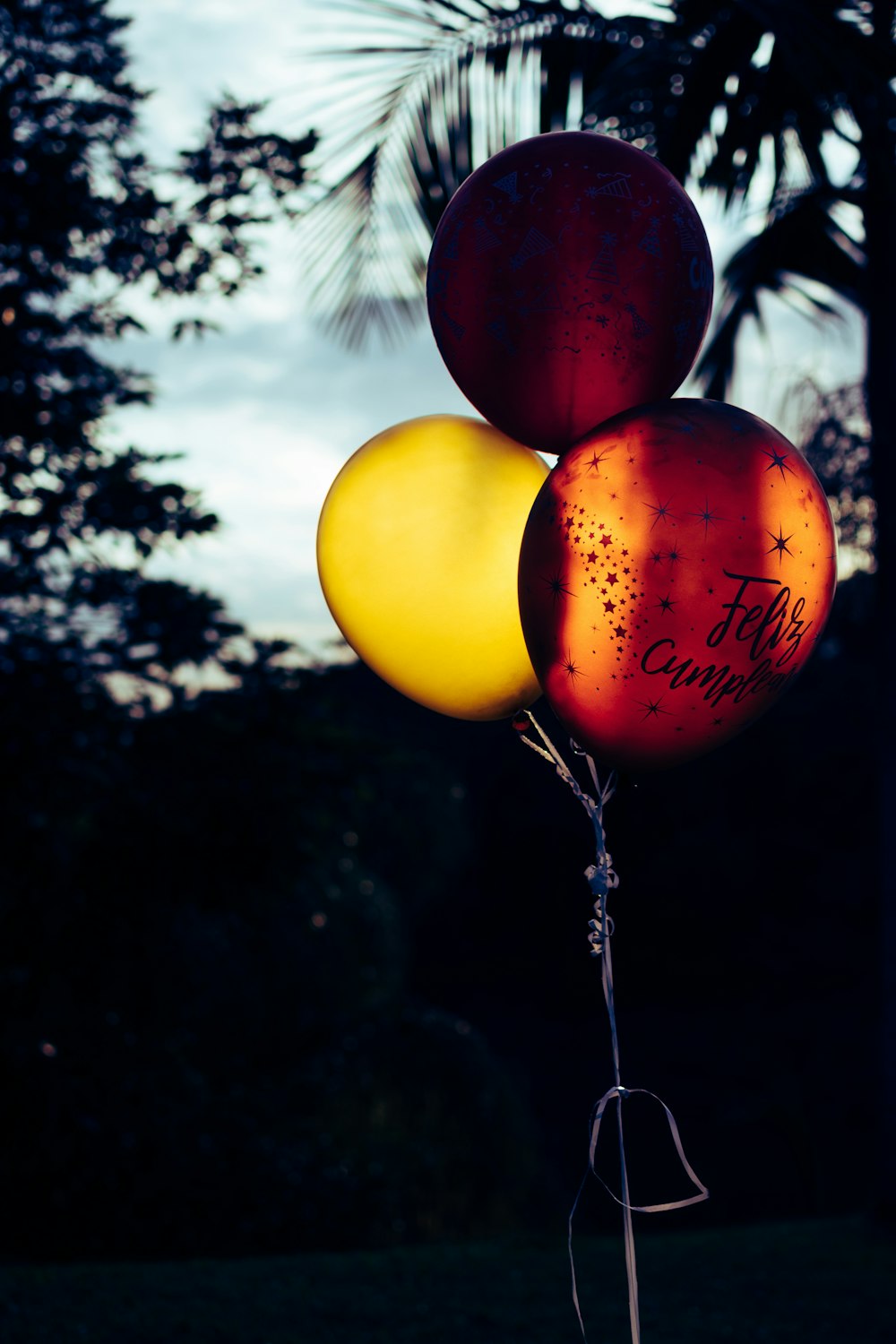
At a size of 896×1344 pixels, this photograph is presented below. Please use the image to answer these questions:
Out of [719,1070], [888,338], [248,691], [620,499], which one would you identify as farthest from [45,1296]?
[719,1070]

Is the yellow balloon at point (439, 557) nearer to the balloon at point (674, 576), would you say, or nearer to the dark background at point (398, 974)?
the balloon at point (674, 576)

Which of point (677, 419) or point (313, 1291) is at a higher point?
point (677, 419)

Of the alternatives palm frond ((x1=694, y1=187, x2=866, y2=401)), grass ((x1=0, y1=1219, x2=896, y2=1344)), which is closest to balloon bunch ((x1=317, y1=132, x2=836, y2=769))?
grass ((x1=0, y1=1219, x2=896, y2=1344))

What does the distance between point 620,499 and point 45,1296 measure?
15.9 ft

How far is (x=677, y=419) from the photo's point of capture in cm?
231

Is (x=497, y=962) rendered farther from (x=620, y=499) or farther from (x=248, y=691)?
(x=620, y=499)

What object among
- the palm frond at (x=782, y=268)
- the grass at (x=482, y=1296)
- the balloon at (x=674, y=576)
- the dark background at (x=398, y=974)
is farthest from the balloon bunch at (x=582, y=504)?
the palm frond at (x=782, y=268)

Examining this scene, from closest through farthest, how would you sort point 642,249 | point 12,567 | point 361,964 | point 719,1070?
1. point 642,249
2. point 12,567
3. point 361,964
4. point 719,1070

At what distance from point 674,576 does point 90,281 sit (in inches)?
192

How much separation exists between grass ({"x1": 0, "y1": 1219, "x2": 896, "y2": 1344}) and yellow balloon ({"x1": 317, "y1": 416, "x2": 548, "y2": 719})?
3369mm

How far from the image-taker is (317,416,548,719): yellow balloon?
8.61ft

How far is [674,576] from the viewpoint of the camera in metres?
2.22

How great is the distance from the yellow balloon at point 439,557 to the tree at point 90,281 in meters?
3.22

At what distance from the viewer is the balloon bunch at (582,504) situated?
7.41 feet
